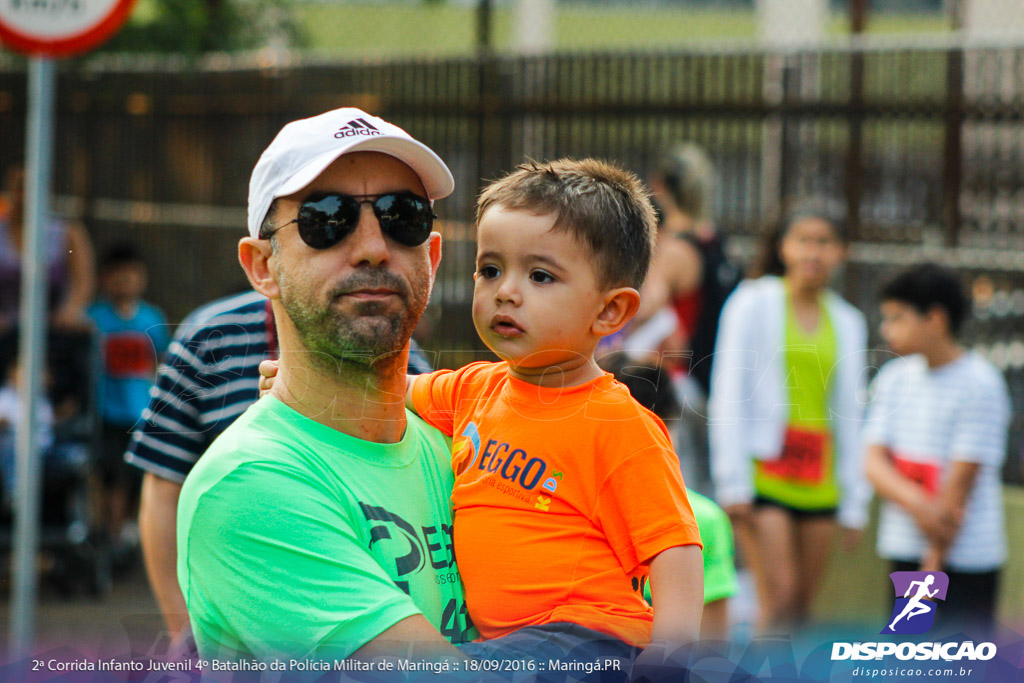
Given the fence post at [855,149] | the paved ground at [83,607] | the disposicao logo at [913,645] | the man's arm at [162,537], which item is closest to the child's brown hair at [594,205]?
the disposicao logo at [913,645]

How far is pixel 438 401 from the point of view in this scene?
2371mm

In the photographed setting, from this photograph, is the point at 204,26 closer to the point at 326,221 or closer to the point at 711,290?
the point at 711,290

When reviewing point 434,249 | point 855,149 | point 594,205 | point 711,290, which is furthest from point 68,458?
point 594,205

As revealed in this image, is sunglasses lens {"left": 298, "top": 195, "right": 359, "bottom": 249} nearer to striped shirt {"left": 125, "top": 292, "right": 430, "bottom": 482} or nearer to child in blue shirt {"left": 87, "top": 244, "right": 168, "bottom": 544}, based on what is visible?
striped shirt {"left": 125, "top": 292, "right": 430, "bottom": 482}

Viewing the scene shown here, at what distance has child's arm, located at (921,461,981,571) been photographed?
191 inches

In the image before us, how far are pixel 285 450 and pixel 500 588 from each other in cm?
44

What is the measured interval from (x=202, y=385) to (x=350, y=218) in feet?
3.74

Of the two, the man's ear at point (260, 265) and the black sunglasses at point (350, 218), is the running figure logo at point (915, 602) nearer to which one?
the black sunglasses at point (350, 218)

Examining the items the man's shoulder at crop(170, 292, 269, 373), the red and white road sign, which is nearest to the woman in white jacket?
the man's shoulder at crop(170, 292, 269, 373)

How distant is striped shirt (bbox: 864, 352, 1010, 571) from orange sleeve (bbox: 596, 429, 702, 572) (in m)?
3.13

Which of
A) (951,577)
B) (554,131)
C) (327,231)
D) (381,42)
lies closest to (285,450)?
(327,231)

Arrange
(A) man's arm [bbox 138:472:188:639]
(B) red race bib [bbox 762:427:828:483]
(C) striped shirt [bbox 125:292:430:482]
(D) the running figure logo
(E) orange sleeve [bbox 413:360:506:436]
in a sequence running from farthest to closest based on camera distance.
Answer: (B) red race bib [bbox 762:427:828:483] < (A) man's arm [bbox 138:472:188:639] < (C) striped shirt [bbox 125:292:430:482] < (E) orange sleeve [bbox 413:360:506:436] < (D) the running figure logo

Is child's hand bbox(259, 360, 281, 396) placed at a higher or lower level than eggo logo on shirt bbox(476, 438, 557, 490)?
higher

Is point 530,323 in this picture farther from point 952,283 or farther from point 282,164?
point 952,283
